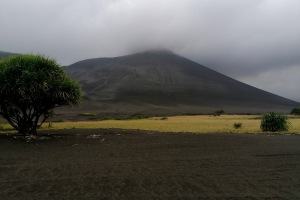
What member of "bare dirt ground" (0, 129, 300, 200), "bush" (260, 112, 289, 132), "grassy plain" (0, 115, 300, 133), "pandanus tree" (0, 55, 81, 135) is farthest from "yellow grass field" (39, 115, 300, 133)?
"bare dirt ground" (0, 129, 300, 200)

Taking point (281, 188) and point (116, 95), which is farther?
point (116, 95)

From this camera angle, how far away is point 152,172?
42.1 feet

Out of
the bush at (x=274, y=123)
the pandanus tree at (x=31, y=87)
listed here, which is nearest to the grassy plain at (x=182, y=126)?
the bush at (x=274, y=123)

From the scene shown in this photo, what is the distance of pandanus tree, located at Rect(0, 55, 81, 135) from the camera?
25.5 metres

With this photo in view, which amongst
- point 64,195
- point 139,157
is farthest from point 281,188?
point 139,157

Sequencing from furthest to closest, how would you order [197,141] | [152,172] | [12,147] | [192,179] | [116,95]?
[116,95]
[197,141]
[12,147]
[152,172]
[192,179]

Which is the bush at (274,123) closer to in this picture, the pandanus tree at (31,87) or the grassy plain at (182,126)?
the grassy plain at (182,126)

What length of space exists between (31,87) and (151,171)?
47.4 feet

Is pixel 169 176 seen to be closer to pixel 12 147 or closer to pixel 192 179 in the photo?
pixel 192 179

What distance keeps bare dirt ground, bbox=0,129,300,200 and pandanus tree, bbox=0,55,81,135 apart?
19.0ft

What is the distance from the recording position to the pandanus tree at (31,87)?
1006 inches

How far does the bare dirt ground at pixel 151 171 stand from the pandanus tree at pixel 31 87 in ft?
19.0

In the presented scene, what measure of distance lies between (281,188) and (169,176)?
10.4 ft

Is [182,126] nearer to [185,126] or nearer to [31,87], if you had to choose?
[185,126]
